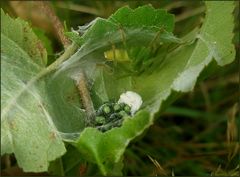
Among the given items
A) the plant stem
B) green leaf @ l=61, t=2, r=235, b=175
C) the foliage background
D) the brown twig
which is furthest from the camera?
the foliage background

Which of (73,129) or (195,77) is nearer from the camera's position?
(195,77)

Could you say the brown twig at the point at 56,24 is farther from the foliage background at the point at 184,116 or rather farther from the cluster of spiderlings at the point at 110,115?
the cluster of spiderlings at the point at 110,115

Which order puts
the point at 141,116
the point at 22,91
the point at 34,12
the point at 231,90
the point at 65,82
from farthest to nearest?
the point at 34,12
the point at 231,90
the point at 65,82
the point at 22,91
the point at 141,116

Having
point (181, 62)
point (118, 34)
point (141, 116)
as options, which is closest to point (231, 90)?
point (181, 62)

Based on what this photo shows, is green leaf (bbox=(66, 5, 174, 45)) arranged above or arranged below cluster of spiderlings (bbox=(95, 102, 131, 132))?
above

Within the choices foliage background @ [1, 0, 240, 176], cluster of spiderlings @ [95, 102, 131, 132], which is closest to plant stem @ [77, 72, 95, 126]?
cluster of spiderlings @ [95, 102, 131, 132]

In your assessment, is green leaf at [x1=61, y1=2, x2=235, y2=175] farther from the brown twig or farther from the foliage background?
the foliage background

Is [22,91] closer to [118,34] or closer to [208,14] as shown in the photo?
[118,34]
